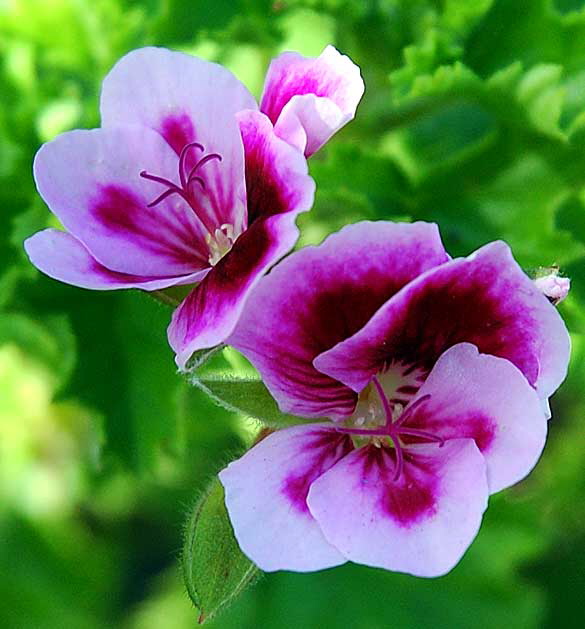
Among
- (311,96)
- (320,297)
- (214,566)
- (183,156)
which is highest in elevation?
(311,96)

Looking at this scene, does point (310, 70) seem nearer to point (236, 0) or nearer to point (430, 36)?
point (430, 36)

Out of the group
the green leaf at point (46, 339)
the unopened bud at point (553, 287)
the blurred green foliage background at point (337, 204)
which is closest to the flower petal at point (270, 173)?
the unopened bud at point (553, 287)

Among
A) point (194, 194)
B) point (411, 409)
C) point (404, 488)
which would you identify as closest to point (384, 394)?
point (411, 409)

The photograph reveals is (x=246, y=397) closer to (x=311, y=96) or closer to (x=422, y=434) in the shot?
(x=422, y=434)

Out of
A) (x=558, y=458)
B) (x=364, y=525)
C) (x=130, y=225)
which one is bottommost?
(x=558, y=458)

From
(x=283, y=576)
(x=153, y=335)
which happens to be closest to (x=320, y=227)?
(x=153, y=335)

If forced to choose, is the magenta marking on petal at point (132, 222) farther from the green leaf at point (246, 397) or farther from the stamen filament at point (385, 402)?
the stamen filament at point (385, 402)

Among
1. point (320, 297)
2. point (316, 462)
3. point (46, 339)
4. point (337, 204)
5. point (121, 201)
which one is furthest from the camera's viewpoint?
point (46, 339)
